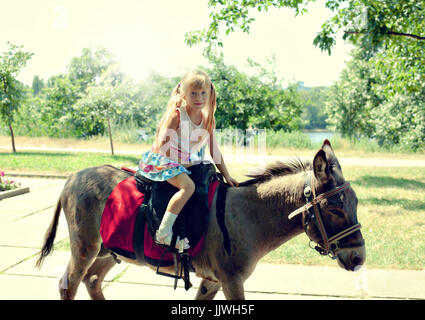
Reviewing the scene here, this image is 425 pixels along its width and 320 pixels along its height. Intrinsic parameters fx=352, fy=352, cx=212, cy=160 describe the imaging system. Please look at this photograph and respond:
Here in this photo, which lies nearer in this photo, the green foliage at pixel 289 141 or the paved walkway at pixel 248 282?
the paved walkway at pixel 248 282

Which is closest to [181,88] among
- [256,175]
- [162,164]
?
[162,164]

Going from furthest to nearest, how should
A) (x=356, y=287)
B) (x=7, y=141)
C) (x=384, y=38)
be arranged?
1. (x=7, y=141)
2. (x=384, y=38)
3. (x=356, y=287)

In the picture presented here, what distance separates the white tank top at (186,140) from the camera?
8.35ft

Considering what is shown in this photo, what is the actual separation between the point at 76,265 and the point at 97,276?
16.6 inches

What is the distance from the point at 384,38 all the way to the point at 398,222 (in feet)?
14.3

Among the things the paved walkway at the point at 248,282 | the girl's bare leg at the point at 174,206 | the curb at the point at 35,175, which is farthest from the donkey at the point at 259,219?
the curb at the point at 35,175

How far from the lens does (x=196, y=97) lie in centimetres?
257

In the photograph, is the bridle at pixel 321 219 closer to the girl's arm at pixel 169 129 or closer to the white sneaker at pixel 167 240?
the white sneaker at pixel 167 240

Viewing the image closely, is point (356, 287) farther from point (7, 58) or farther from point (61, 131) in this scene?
point (61, 131)

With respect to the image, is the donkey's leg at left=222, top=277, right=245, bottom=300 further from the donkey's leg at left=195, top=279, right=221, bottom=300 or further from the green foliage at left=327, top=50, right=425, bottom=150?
the green foliage at left=327, top=50, right=425, bottom=150

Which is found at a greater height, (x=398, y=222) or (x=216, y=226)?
(x=216, y=226)

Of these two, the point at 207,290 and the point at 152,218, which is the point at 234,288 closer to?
the point at 207,290

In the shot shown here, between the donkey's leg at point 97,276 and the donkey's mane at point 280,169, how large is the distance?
1.61 meters
